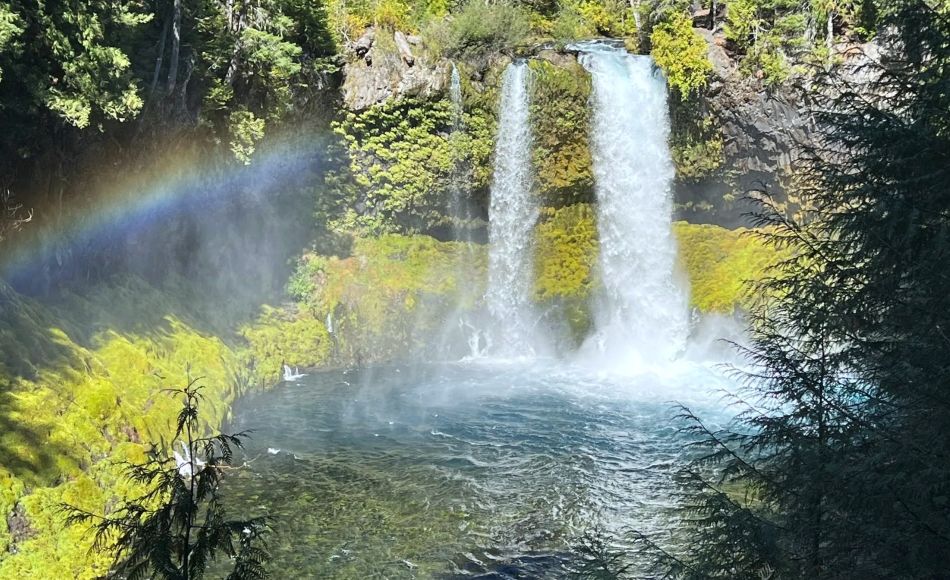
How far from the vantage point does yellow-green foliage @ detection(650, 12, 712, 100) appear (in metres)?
20.6

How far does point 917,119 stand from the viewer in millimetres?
5621

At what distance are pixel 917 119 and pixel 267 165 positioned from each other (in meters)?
17.6

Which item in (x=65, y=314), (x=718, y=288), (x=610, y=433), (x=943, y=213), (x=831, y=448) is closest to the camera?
(x=943, y=213)

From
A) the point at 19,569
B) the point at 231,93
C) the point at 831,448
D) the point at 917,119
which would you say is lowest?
the point at 19,569

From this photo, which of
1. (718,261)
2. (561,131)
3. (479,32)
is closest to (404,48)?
(479,32)

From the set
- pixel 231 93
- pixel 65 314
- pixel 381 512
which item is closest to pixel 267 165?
pixel 231 93

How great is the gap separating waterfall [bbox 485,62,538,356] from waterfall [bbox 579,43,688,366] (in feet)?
7.38

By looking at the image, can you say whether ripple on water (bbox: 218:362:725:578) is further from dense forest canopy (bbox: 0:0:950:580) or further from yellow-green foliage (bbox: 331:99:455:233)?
yellow-green foliage (bbox: 331:99:455:233)

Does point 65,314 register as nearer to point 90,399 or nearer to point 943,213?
point 90,399

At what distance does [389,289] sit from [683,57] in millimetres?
11768

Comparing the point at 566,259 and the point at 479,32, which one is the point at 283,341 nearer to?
the point at 566,259

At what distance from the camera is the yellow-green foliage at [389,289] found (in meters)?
21.2

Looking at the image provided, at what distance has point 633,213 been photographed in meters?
22.2

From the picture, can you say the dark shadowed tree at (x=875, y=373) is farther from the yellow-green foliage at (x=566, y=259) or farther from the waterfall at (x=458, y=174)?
the waterfall at (x=458, y=174)
